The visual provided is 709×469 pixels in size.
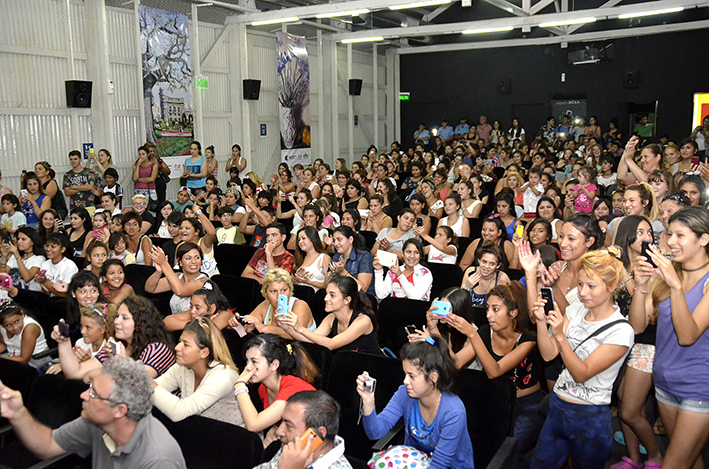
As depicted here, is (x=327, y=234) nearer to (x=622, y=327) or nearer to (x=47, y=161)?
(x=622, y=327)

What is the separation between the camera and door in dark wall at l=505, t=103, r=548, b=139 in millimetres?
16766

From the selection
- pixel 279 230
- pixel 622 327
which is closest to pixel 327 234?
pixel 279 230

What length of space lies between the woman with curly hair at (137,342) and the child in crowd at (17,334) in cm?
75

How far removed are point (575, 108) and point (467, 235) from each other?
1170 cm

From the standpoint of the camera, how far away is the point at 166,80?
1062 centimetres

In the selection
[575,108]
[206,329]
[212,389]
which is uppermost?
[575,108]

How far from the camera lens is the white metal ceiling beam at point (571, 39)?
14.5m

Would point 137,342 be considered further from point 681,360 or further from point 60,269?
point 681,360

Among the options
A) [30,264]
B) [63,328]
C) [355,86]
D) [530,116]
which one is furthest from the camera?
[530,116]

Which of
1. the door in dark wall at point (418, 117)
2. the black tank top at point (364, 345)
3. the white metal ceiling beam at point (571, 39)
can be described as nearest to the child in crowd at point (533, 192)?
the black tank top at point (364, 345)

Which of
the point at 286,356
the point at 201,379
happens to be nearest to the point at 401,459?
the point at 286,356

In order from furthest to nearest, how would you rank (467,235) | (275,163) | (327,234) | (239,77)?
(275,163) < (239,77) < (467,235) < (327,234)

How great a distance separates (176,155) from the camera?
35.7 ft

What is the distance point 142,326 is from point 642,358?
2890 mm
